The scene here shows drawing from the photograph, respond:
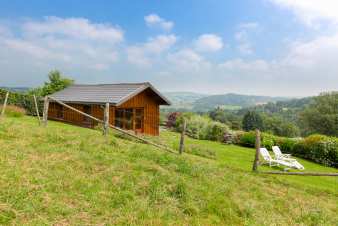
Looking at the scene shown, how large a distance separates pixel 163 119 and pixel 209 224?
98.8 ft

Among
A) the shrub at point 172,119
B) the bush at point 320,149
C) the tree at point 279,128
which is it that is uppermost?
the shrub at point 172,119

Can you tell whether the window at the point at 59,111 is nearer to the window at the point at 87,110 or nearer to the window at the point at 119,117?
the window at the point at 87,110

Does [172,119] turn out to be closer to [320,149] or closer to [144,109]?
[144,109]

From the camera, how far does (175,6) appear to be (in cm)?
2119

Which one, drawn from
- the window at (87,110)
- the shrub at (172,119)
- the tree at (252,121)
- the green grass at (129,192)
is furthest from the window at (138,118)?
the tree at (252,121)

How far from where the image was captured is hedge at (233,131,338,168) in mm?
16125

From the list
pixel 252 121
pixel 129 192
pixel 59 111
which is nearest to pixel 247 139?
pixel 59 111

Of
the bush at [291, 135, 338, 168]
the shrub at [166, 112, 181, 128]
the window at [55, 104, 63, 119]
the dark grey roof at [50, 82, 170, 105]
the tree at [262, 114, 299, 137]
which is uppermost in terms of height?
the dark grey roof at [50, 82, 170, 105]

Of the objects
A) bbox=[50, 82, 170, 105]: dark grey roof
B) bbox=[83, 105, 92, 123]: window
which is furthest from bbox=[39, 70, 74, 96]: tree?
bbox=[83, 105, 92, 123]: window

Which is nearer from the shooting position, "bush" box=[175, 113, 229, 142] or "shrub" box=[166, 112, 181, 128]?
"bush" box=[175, 113, 229, 142]

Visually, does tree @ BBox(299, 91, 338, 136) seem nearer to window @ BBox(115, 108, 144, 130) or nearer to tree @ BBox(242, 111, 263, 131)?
tree @ BBox(242, 111, 263, 131)

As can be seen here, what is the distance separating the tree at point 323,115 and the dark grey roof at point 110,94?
33549mm

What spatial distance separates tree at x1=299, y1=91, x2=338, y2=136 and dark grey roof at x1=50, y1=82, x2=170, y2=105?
33.5 metres

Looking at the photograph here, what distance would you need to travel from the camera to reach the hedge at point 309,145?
1612 cm
